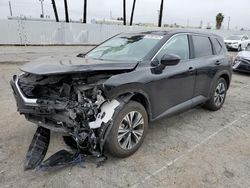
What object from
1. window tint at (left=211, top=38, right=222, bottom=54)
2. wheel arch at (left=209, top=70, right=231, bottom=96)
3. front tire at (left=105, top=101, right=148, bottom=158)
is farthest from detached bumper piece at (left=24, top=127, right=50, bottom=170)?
window tint at (left=211, top=38, right=222, bottom=54)

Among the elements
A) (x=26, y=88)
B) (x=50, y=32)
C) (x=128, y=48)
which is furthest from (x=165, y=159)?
(x=50, y=32)

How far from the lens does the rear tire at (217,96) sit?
17.3ft

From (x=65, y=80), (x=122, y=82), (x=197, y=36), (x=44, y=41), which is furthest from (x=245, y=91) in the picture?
(x=44, y=41)

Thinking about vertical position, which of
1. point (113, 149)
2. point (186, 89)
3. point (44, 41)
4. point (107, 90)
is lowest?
point (44, 41)

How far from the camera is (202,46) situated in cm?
491

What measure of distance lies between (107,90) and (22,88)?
1.20 m

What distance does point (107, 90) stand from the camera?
3.12 meters

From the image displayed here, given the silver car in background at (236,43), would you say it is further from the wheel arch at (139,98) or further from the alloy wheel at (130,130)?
the alloy wheel at (130,130)

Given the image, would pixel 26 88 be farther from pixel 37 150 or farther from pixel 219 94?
pixel 219 94

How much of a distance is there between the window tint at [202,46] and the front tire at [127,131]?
185 centimetres

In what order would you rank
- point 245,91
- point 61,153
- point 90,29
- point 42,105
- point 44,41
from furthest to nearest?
point 90,29 → point 44,41 → point 245,91 → point 61,153 → point 42,105

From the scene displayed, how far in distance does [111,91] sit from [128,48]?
1281mm

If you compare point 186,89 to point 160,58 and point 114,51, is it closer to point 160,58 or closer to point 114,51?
point 160,58

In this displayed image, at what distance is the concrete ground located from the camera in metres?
2.97
